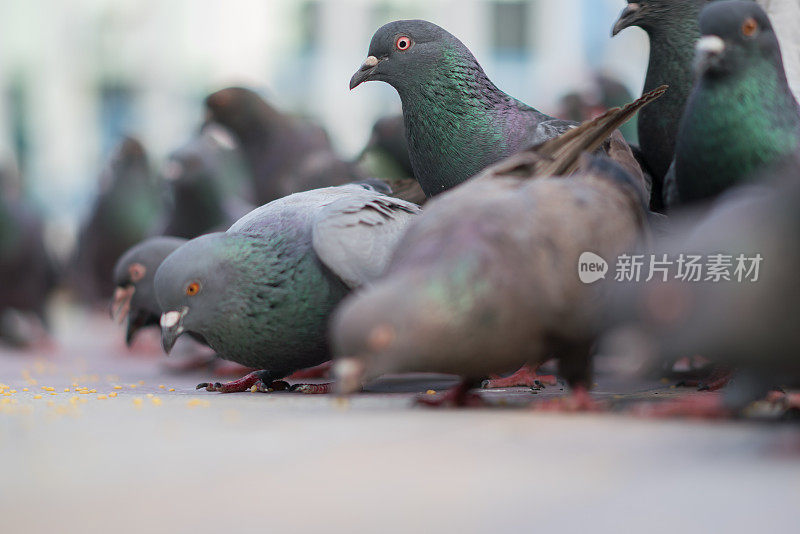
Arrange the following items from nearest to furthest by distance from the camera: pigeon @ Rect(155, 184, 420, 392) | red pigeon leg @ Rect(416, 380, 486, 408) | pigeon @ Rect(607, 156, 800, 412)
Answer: pigeon @ Rect(607, 156, 800, 412) → red pigeon leg @ Rect(416, 380, 486, 408) → pigeon @ Rect(155, 184, 420, 392)

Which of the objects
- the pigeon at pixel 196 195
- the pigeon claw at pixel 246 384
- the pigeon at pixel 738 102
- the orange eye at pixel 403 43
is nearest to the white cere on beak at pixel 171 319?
the pigeon claw at pixel 246 384

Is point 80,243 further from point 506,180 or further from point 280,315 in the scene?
point 506,180

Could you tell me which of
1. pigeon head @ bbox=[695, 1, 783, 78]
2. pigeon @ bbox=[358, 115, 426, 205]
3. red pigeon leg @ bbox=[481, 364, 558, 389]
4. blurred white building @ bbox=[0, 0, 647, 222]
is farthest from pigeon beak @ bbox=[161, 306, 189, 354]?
blurred white building @ bbox=[0, 0, 647, 222]

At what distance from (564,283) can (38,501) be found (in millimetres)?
1522

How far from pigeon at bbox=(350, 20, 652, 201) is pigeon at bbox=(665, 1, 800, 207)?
705 mm

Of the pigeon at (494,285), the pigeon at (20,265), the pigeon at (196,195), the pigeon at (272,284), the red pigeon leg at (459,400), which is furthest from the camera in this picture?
the pigeon at (20,265)

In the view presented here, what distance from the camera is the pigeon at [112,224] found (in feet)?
26.6

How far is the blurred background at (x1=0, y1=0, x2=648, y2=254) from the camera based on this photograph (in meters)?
18.7

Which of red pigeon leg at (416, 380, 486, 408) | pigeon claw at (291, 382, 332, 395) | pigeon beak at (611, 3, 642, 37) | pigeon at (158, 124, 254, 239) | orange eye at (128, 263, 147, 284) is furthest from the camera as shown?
pigeon at (158, 124, 254, 239)

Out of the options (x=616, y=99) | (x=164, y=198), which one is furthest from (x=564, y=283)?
(x=164, y=198)

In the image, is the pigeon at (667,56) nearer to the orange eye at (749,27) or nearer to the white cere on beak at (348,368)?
the orange eye at (749,27)

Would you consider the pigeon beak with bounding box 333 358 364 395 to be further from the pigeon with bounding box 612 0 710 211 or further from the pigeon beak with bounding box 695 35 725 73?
the pigeon with bounding box 612 0 710 211

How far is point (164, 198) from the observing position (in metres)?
8.28

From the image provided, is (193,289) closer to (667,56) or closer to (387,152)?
(667,56)
